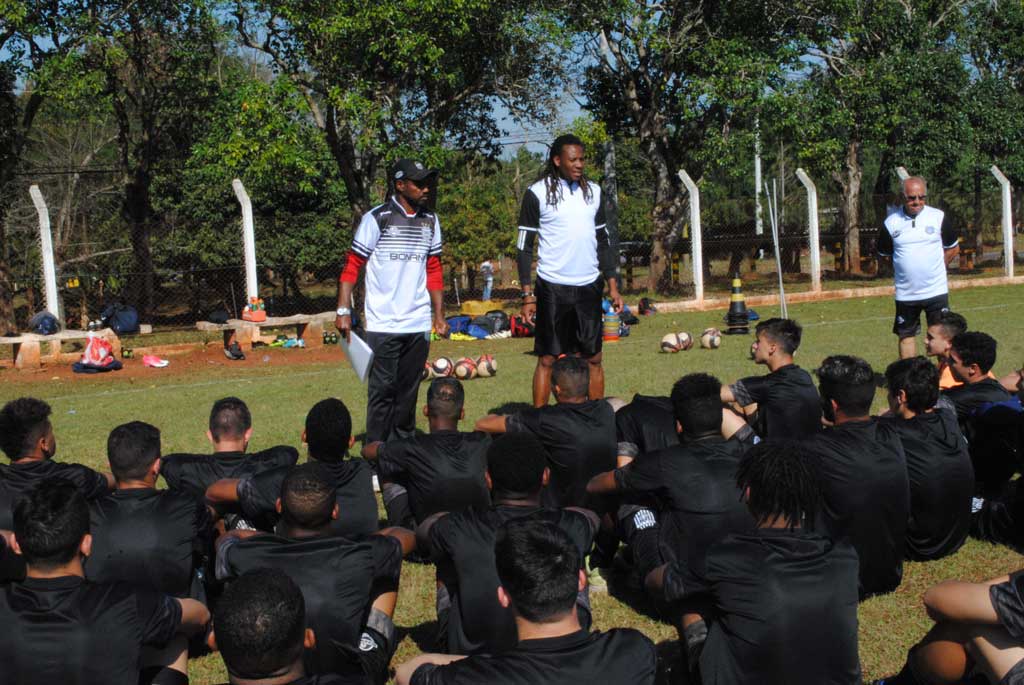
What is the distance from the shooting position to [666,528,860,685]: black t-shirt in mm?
3510

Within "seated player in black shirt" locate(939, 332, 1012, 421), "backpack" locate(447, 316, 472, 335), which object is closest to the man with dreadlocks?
"seated player in black shirt" locate(939, 332, 1012, 421)

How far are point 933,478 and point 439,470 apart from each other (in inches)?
99.3

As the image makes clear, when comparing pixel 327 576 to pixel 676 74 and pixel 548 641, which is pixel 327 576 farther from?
pixel 676 74

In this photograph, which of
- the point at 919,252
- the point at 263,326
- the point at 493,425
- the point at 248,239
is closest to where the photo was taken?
the point at 493,425

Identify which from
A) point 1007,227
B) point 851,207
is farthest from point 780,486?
point 851,207

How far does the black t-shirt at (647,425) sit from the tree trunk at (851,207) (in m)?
25.9

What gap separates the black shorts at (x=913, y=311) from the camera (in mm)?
10031

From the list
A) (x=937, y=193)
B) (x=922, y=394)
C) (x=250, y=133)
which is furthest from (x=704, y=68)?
(x=922, y=394)

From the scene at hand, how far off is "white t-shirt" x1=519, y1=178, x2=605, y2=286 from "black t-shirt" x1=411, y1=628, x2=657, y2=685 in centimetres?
523

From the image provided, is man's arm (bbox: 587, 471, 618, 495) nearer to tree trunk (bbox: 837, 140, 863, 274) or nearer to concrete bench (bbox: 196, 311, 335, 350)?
concrete bench (bbox: 196, 311, 335, 350)

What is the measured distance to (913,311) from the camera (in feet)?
33.3

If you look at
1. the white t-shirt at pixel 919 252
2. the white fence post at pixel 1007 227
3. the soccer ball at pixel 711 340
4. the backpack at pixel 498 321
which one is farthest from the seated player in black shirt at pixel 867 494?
the white fence post at pixel 1007 227

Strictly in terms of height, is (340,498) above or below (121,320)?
below

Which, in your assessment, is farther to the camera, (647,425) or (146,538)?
(647,425)
